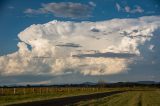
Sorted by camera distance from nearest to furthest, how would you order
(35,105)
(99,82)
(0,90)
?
1. (35,105)
2. (0,90)
3. (99,82)

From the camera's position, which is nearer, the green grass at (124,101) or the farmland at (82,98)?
the green grass at (124,101)

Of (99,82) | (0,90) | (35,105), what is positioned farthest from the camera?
(99,82)

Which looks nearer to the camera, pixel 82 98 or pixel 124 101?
pixel 124 101

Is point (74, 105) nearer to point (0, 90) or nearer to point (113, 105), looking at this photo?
point (113, 105)

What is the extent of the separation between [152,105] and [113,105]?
3.51 metres

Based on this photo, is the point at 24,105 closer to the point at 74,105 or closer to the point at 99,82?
the point at 74,105

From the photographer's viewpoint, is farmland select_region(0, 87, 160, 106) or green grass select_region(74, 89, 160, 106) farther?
farmland select_region(0, 87, 160, 106)

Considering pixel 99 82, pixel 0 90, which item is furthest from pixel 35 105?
pixel 99 82

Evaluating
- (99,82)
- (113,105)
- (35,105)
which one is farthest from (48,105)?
(99,82)

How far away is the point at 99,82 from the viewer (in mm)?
197500

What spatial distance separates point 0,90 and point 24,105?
4002 centimetres

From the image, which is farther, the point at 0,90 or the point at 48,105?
the point at 0,90

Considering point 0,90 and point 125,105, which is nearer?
point 125,105

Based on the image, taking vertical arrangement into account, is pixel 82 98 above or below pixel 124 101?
above
